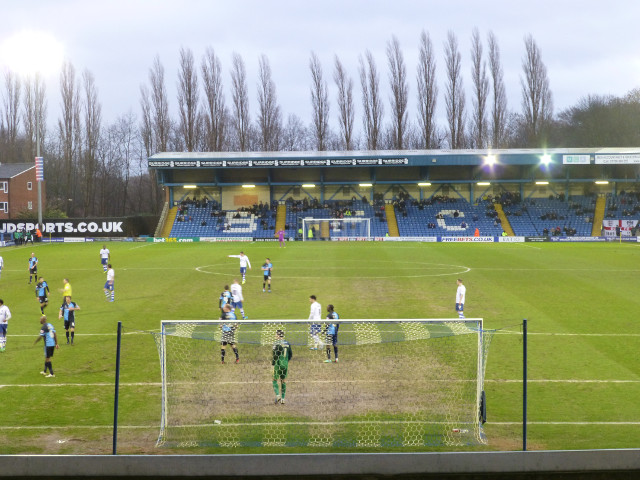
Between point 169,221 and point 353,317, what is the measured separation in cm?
5182

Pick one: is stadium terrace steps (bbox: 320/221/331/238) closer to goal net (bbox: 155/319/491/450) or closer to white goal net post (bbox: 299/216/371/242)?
white goal net post (bbox: 299/216/371/242)

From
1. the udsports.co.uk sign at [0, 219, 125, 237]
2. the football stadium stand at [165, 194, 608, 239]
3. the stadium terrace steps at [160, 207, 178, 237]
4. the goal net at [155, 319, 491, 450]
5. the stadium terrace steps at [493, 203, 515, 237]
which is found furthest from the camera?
the stadium terrace steps at [160, 207, 178, 237]

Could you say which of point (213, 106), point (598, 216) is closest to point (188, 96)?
point (213, 106)

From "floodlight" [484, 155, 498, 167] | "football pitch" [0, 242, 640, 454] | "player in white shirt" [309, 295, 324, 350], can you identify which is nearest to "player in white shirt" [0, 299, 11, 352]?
"football pitch" [0, 242, 640, 454]

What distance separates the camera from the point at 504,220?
70.9m

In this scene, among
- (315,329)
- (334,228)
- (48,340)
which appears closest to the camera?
(315,329)

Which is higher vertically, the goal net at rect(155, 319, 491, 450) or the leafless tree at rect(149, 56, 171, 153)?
the leafless tree at rect(149, 56, 171, 153)

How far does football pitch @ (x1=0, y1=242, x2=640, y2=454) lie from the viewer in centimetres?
1341

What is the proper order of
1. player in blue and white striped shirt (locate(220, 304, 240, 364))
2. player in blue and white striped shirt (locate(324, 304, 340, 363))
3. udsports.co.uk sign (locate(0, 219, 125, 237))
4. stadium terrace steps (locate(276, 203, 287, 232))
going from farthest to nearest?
stadium terrace steps (locate(276, 203, 287, 232)) → udsports.co.uk sign (locate(0, 219, 125, 237)) → player in blue and white striped shirt (locate(324, 304, 340, 363)) → player in blue and white striped shirt (locate(220, 304, 240, 364))

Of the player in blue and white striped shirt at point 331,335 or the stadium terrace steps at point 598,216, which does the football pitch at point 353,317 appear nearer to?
the player in blue and white striped shirt at point 331,335

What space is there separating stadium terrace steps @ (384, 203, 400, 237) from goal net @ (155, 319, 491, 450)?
164ft

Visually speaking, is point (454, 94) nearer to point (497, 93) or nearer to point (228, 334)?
point (497, 93)

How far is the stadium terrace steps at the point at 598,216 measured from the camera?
225 ft

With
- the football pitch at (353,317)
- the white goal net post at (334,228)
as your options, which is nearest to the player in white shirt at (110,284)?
the football pitch at (353,317)
